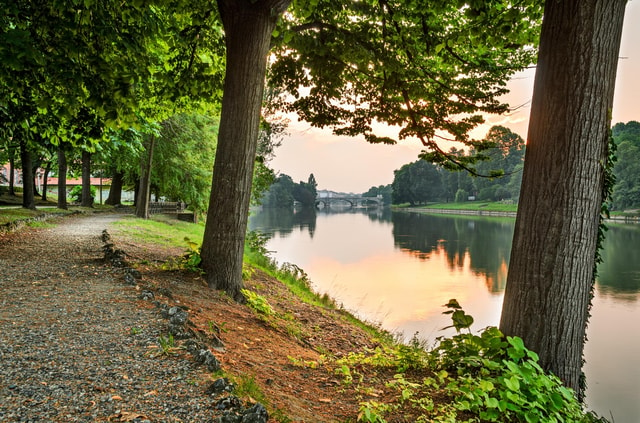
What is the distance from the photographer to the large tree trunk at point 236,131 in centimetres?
636

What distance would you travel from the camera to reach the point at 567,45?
3.67 m

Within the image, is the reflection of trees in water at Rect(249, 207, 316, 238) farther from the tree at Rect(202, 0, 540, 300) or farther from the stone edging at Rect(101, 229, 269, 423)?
the stone edging at Rect(101, 229, 269, 423)

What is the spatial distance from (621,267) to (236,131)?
25.8 meters

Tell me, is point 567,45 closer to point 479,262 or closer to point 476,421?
point 476,421

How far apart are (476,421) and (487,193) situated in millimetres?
86252

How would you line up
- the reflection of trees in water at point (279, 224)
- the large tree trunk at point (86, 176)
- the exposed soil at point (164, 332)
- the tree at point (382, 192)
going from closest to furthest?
the exposed soil at point (164, 332)
the large tree trunk at point (86, 176)
the reflection of trees in water at point (279, 224)
the tree at point (382, 192)

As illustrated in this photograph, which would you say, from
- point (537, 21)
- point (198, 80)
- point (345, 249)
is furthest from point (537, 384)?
point (345, 249)

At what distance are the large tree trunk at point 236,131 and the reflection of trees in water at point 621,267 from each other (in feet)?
54.3

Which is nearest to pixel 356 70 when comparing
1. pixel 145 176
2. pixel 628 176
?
pixel 145 176

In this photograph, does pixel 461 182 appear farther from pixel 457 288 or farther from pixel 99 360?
pixel 99 360

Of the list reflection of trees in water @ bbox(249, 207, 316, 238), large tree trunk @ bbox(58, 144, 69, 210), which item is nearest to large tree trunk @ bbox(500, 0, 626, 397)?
Result: reflection of trees in water @ bbox(249, 207, 316, 238)

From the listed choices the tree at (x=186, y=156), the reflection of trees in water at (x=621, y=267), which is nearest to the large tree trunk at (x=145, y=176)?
the tree at (x=186, y=156)

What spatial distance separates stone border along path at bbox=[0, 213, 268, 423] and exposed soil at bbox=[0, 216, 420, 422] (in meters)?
0.01

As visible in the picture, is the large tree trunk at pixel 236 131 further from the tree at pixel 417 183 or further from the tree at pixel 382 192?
the tree at pixel 382 192
